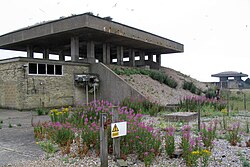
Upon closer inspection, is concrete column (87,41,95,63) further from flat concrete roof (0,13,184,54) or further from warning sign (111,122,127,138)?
warning sign (111,122,127,138)

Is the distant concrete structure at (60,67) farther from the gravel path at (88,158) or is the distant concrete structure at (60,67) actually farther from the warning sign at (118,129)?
the warning sign at (118,129)

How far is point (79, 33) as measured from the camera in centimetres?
2286

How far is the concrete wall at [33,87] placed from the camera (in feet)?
52.8

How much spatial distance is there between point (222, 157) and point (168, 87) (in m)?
19.4

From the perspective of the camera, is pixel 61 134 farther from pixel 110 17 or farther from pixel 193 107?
pixel 110 17

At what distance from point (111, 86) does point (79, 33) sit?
6.51 metres

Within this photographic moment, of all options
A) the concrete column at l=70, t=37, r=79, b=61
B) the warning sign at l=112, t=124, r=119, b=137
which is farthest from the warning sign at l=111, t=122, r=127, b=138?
the concrete column at l=70, t=37, r=79, b=61

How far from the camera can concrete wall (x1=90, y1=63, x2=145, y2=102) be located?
722 inches

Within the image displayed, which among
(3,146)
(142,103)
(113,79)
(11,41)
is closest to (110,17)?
(113,79)

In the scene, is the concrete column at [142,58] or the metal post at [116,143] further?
the concrete column at [142,58]

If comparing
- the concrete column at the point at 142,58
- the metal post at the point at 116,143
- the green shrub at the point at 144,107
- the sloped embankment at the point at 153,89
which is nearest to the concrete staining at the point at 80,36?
the concrete column at the point at 142,58

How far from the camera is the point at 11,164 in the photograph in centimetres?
474

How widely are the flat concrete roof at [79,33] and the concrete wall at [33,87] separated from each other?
3671 millimetres

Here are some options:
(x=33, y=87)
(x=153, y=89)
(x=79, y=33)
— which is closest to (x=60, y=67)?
(x=33, y=87)
